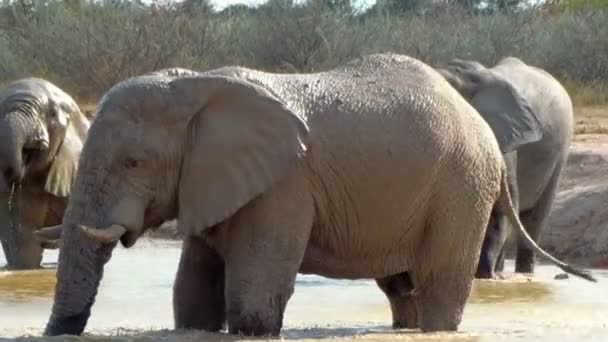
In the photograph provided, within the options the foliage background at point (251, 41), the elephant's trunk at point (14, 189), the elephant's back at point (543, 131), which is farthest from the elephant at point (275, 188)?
the foliage background at point (251, 41)

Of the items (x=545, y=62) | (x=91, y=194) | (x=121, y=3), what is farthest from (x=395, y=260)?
(x=121, y=3)

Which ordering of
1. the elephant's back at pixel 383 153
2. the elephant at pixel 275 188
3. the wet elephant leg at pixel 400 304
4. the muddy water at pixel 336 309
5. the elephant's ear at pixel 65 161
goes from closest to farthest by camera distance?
the elephant at pixel 275 188, the elephant's back at pixel 383 153, the muddy water at pixel 336 309, the wet elephant leg at pixel 400 304, the elephant's ear at pixel 65 161

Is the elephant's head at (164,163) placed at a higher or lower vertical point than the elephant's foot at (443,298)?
higher

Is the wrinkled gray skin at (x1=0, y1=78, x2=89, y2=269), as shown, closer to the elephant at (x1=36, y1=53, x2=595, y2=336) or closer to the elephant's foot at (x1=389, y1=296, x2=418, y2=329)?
the elephant's foot at (x1=389, y1=296, x2=418, y2=329)

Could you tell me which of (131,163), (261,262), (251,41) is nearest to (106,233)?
(131,163)

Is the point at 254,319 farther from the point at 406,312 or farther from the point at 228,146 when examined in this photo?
the point at 406,312

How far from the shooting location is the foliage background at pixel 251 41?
86.8ft

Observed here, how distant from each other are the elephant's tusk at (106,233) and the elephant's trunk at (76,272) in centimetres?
6

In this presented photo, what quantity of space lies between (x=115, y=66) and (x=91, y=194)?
18.3 metres

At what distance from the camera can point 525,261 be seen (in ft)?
47.1

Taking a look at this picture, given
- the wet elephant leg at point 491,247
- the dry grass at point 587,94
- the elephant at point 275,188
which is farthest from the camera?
the dry grass at point 587,94

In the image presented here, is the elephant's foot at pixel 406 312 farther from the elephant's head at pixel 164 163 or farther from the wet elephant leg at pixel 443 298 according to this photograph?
the elephant's head at pixel 164 163

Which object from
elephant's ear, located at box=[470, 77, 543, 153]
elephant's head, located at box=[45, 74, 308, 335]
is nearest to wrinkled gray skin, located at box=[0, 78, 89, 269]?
elephant's ear, located at box=[470, 77, 543, 153]

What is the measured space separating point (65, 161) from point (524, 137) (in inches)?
132
